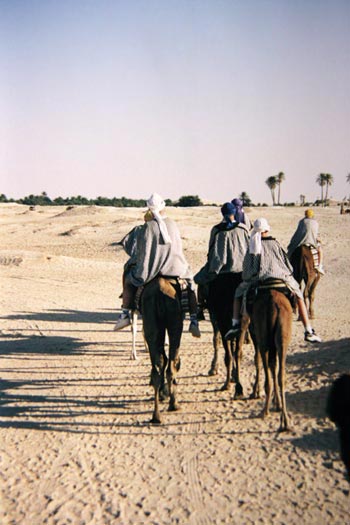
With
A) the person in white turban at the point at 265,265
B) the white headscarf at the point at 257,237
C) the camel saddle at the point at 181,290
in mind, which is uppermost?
the white headscarf at the point at 257,237

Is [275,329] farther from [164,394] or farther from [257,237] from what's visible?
[164,394]

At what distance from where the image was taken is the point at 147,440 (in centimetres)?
697

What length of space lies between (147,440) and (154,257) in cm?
223

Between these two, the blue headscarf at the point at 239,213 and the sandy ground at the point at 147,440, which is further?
the blue headscarf at the point at 239,213

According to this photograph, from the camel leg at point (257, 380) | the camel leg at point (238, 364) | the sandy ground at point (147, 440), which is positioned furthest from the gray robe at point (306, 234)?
the camel leg at point (257, 380)

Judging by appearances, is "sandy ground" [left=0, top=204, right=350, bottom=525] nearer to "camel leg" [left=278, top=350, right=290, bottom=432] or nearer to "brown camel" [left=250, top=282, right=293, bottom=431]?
"camel leg" [left=278, top=350, right=290, bottom=432]

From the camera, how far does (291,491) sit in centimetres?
558

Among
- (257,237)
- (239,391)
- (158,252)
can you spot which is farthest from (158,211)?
(239,391)

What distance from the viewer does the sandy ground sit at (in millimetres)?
5383

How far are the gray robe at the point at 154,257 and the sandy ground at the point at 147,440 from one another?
6.15ft

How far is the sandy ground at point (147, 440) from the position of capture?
538cm

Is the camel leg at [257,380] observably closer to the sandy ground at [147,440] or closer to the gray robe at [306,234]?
the sandy ground at [147,440]

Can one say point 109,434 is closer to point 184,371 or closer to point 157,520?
point 157,520

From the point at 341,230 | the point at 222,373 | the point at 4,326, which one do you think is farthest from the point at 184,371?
the point at 341,230
